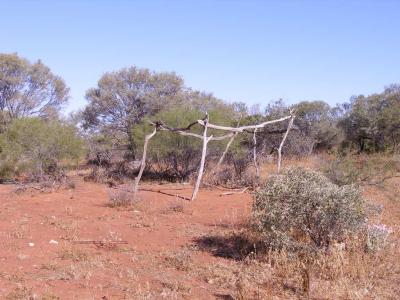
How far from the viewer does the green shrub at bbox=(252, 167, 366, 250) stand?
6.75m

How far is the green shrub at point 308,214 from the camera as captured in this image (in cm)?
675

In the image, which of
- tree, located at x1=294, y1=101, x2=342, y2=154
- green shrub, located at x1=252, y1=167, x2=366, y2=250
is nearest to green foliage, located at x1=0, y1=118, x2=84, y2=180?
green shrub, located at x1=252, y1=167, x2=366, y2=250

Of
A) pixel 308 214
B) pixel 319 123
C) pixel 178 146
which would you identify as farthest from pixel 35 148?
pixel 319 123

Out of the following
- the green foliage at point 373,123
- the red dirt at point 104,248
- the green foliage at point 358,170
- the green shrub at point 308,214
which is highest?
the green foliage at point 373,123

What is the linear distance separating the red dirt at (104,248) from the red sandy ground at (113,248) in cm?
1

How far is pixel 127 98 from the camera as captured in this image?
2527cm

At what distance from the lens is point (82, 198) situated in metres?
12.9

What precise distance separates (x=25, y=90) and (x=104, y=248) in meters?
21.6

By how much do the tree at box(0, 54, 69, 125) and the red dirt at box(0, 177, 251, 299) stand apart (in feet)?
47.7

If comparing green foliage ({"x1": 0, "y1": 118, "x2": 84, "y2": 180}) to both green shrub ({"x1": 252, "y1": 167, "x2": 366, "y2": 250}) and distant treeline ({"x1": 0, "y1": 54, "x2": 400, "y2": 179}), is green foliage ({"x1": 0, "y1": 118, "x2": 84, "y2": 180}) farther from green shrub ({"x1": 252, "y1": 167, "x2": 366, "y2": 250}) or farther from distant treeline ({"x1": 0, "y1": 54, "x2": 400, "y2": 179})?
green shrub ({"x1": 252, "y1": 167, "x2": 366, "y2": 250})

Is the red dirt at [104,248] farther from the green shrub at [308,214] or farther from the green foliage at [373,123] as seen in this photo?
the green foliage at [373,123]

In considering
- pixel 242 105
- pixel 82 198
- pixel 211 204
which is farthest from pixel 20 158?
pixel 242 105

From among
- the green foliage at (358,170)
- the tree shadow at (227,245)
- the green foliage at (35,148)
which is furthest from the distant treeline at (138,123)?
the tree shadow at (227,245)

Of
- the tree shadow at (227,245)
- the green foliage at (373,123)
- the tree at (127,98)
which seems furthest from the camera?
the tree at (127,98)
